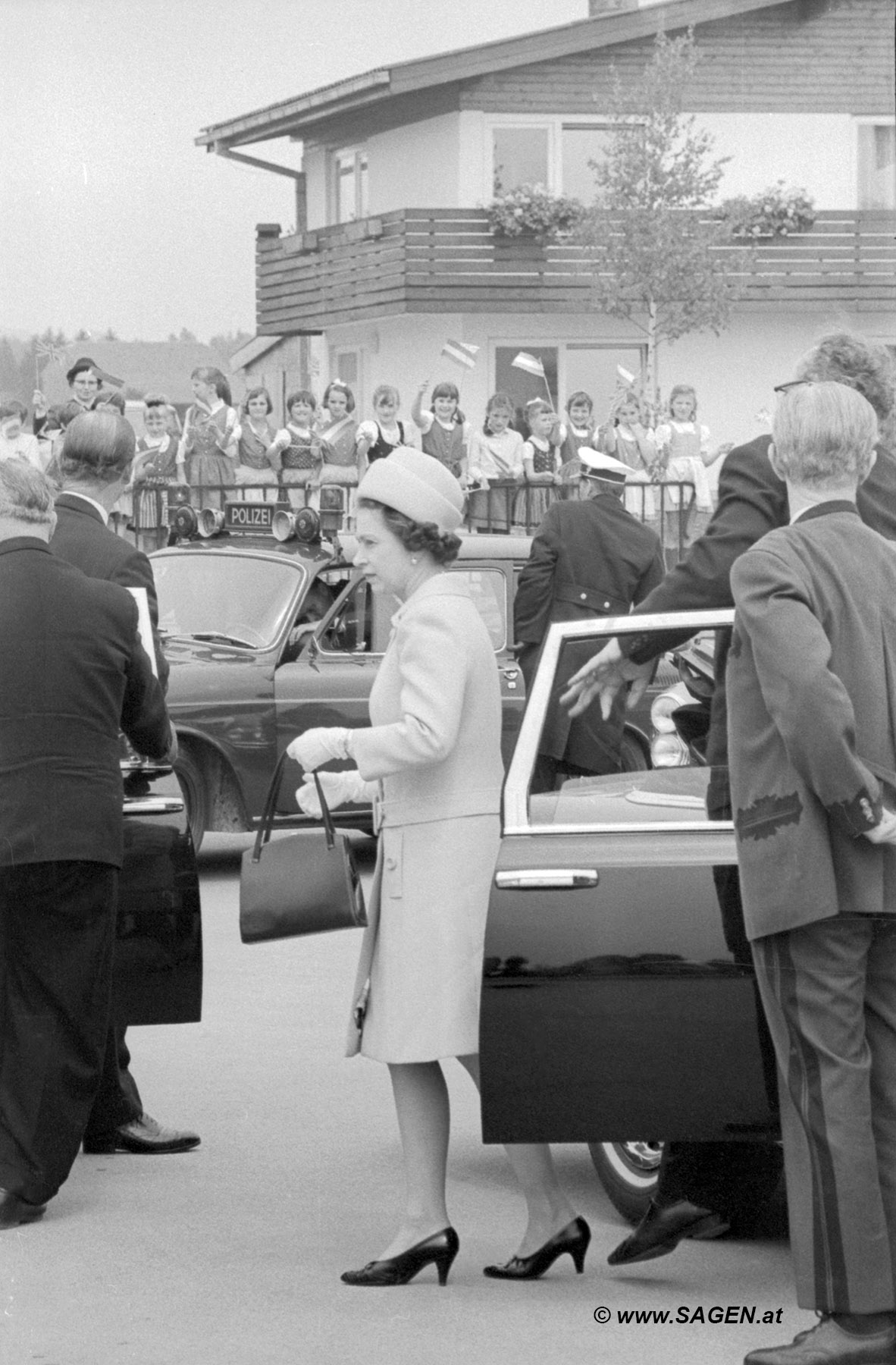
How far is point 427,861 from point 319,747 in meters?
0.39

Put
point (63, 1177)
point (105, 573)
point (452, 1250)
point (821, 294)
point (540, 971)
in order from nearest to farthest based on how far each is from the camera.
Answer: point (540, 971), point (452, 1250), point (63, 1177), point (105, 573), point (821, 294)

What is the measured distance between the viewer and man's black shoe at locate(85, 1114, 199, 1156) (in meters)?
6.47

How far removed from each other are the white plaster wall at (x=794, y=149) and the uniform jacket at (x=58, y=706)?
109ft

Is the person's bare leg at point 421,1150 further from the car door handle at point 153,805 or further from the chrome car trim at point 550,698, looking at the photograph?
the car door handle at point 153,805

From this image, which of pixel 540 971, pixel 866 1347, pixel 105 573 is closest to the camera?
pixel 866 1347

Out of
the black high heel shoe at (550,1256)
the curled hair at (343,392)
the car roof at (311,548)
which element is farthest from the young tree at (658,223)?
the black high heel shoe at (550,1256)

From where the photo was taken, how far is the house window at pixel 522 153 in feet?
121

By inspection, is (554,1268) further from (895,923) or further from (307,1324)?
(895,923)

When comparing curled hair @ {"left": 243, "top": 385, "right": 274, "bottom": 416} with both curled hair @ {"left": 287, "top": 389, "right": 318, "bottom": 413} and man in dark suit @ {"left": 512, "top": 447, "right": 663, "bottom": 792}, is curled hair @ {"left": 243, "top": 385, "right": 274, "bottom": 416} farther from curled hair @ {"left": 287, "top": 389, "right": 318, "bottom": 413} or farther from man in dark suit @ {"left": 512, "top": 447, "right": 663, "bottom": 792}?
man in dark suit @ {"left": 512, "top": 447, "right": 663, "bottom": 792}

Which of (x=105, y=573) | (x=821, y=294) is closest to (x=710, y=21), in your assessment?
(x=821, y=294)

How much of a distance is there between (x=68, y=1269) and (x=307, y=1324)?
2.37ft

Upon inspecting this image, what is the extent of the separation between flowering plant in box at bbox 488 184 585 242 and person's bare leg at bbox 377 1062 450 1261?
3105 centimetres

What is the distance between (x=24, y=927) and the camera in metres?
5.80

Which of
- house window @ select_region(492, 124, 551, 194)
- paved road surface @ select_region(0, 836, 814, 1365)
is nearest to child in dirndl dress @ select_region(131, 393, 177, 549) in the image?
paved road surface @ select_region(0, 836, 814, 1365)
